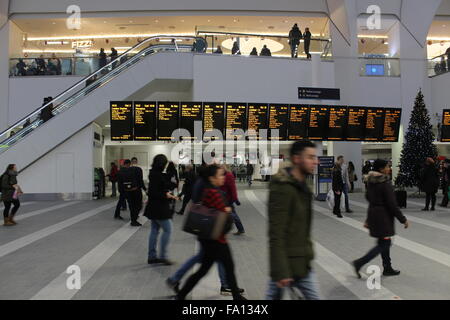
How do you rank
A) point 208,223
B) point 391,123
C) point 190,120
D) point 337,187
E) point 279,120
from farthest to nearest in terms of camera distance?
point 391,123, point 279,120, point 190,120, point 337,187, point 208,223

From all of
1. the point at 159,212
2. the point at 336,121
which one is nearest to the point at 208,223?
the point at 159,212

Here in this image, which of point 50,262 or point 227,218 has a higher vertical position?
point 227,218

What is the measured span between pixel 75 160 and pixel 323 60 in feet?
41.7

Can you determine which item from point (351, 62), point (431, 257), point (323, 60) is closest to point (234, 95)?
point (323, 60)

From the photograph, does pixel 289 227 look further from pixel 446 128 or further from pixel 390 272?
pixel 446 128

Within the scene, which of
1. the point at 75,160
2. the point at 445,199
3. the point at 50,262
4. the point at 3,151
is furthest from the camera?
the point at 75,160

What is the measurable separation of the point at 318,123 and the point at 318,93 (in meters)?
1.22

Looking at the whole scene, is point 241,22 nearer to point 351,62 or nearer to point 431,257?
point 351,62

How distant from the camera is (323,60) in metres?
18.8

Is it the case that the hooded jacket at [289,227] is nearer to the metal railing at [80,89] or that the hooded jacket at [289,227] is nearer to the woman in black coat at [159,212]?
the woman in black coat at [159,212]

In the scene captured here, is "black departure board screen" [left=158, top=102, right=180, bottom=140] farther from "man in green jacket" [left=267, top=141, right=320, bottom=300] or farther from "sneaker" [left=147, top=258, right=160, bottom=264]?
"man in green jacket" [left=267, top=141, right=320, bottom=300]

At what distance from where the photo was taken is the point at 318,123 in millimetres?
15352

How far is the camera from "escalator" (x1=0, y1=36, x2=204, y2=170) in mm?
15820

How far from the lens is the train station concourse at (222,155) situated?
4.52m
